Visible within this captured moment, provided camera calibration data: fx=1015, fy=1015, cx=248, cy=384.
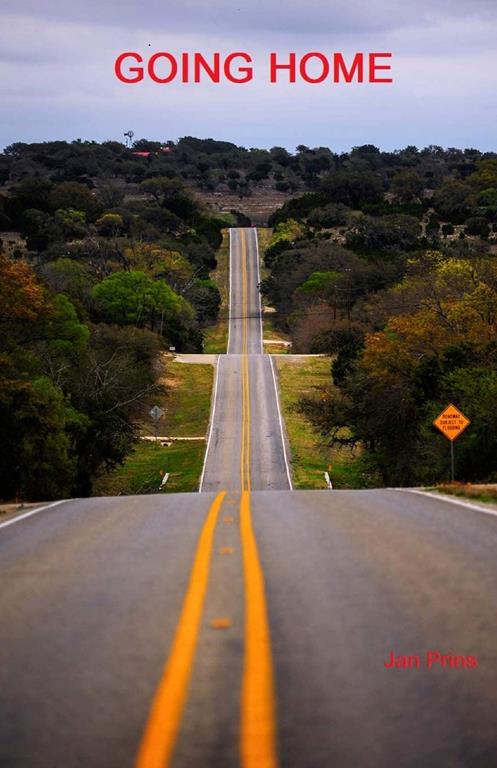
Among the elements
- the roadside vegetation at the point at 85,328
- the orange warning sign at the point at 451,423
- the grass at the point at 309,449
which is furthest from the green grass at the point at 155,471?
the orange warning sign at the point at 451,423

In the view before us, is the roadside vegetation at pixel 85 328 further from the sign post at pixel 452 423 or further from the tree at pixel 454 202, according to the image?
the tree at pixel 454 202

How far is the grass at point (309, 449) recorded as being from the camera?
166 feet

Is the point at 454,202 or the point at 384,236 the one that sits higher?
the point at 454,202

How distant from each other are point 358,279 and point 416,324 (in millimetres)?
55072

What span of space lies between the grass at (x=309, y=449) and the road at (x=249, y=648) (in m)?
39.0

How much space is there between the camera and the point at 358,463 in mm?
52469

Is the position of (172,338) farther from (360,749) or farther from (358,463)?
(360,749)

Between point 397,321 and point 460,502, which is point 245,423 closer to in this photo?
point 397,321

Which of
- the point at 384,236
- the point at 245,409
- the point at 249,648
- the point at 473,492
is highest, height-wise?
the point at 384,236

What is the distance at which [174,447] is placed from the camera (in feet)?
192

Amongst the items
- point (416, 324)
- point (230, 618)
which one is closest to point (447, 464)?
point (416, 324)

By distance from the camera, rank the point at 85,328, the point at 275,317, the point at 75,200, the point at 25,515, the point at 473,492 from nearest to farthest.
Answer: the point at 25,515 < the point at 473,492 < the point at 85,328 < the point at 275,317 < the point at 75,200

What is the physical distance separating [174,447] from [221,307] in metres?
65.4

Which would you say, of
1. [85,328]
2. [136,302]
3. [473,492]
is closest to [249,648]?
[473,492]
